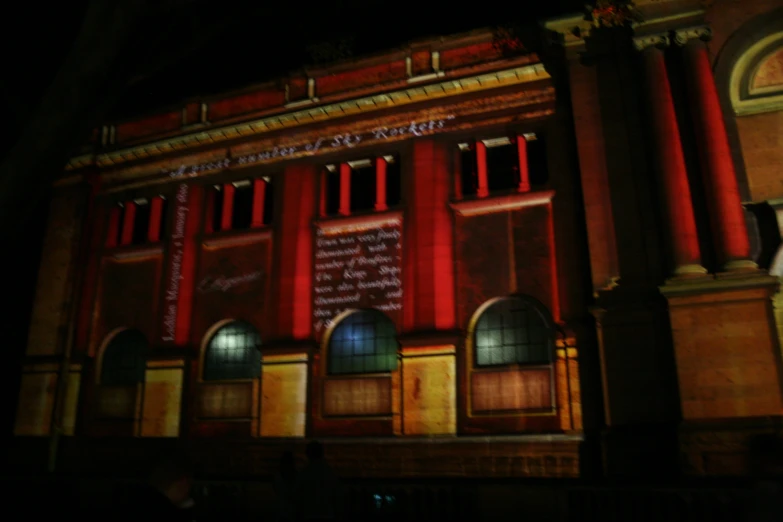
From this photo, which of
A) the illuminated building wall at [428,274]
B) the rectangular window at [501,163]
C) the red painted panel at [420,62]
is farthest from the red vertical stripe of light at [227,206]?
the rectangular window at [501,163]

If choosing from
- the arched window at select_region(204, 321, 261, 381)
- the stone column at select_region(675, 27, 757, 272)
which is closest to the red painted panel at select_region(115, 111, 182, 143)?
the arched window at select_region(204, 321, 261, 381)

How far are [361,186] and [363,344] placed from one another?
4.84 m

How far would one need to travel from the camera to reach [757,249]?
13828 millimetres

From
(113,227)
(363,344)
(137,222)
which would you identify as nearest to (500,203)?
(363,344)

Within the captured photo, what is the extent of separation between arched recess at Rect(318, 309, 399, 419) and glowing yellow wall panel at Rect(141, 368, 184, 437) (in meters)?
4.56

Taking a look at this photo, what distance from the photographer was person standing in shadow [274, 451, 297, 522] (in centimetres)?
789

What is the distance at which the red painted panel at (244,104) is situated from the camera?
20.2m

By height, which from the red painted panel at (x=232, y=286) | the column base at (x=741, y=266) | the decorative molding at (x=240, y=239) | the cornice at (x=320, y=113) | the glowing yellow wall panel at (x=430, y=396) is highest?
the cornice at (x=320, y=113)

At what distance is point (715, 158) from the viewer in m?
13.9

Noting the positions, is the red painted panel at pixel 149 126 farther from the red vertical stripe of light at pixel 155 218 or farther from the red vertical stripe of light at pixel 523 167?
the red vertical stripe of light at pixel 523 167

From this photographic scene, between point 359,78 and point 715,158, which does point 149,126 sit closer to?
point 359,78

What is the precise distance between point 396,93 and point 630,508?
12.5m

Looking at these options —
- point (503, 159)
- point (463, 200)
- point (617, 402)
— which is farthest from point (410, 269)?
point (617, 402)

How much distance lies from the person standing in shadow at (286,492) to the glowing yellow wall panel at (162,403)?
11.0 m
